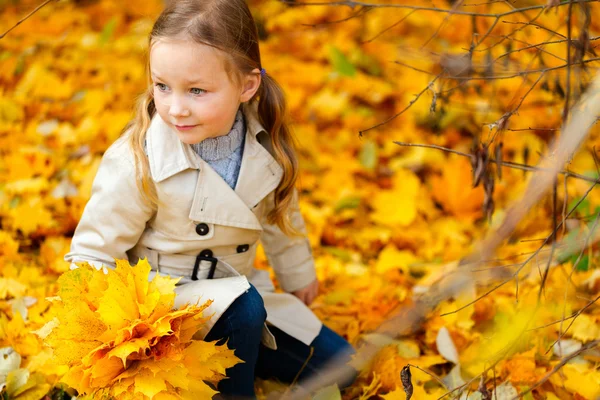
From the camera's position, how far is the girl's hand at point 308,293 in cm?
206

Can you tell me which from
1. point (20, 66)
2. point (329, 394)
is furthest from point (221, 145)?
point (20, 66)

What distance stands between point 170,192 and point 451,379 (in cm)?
94

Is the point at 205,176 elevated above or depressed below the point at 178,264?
above

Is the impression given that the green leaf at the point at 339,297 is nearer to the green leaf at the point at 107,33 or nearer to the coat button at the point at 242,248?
the coat button at the point at 242,248

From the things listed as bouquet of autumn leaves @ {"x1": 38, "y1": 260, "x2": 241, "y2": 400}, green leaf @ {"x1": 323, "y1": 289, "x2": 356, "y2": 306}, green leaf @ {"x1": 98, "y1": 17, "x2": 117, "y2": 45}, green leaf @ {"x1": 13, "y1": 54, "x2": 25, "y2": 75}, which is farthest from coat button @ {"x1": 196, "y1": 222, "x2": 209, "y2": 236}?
green leaf @ {"x1": 98, "y1": 17, "x2": 117, "y2": 45}

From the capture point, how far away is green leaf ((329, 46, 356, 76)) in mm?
3439

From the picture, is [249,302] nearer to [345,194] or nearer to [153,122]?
[153,122]

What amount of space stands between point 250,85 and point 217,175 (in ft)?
0.77

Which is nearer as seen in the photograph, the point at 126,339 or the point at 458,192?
the point at 126,339

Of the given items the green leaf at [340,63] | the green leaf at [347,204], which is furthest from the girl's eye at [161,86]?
the green leaf at [340,63]

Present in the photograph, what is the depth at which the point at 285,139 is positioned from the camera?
6.05 feet

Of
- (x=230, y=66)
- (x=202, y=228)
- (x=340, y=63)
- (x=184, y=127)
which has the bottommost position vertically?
(x=340, y=63)

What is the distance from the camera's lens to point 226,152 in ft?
5.65

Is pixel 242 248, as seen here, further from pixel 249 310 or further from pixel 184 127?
pixel 184 127
